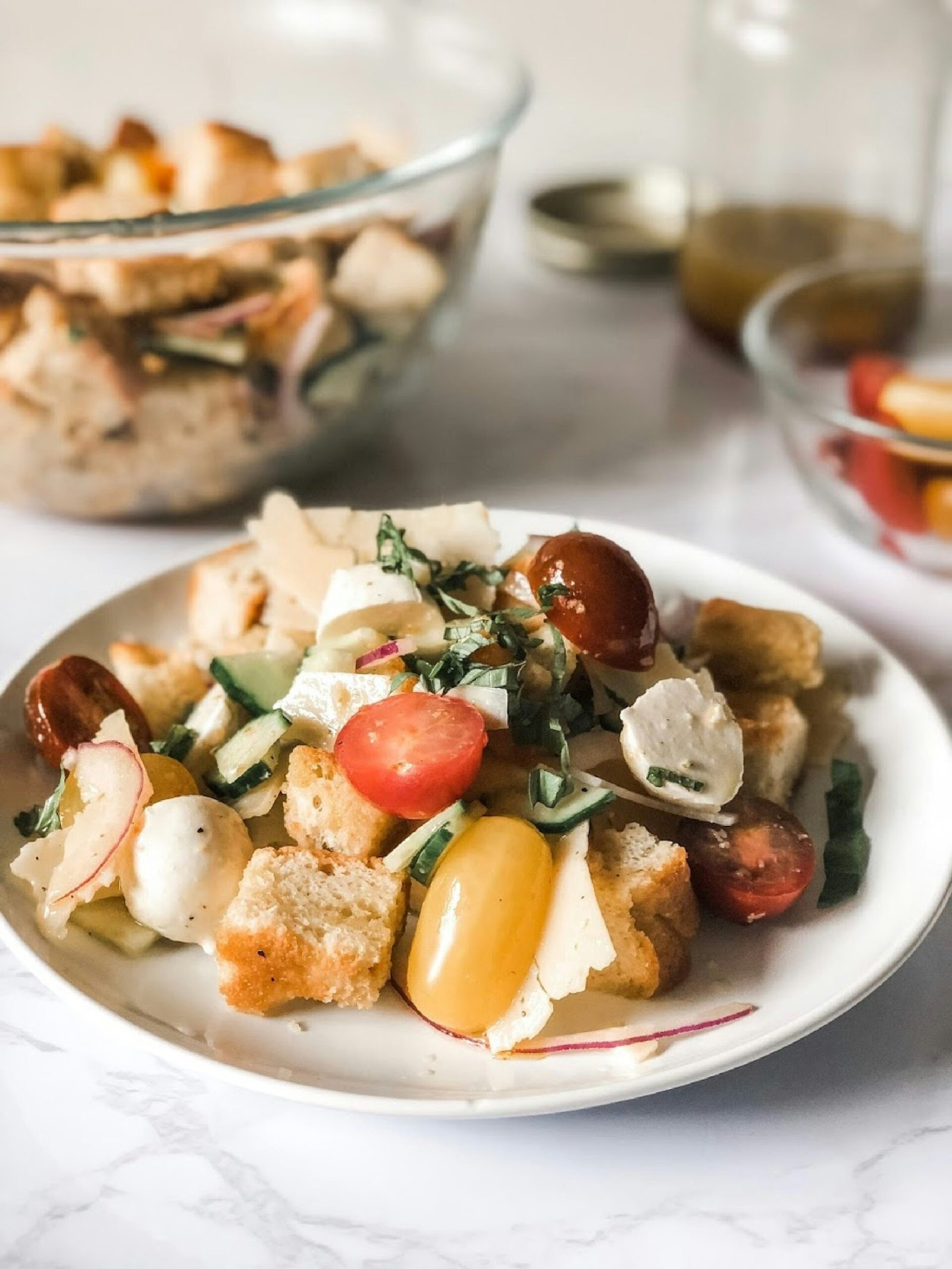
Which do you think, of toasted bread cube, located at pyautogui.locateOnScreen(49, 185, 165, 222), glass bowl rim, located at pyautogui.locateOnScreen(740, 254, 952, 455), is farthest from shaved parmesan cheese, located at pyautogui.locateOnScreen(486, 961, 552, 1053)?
toasted bread cube, located at pyautogui.locateOnScreen(49, 185, 165, 222)

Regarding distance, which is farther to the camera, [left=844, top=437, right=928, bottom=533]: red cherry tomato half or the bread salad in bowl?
[left=844, top=437, right=928, bottom=533]: red cherry tomato half

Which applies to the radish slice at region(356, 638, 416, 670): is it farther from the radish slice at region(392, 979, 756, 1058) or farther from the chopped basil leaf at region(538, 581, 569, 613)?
the radish slice at region(392, 979, 756, 1058)

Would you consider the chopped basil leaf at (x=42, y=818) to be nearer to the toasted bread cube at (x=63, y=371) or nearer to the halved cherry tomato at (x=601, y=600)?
the halved cherry tomato at (x=601, y=600)

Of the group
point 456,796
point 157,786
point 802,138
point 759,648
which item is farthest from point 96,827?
point 802,138

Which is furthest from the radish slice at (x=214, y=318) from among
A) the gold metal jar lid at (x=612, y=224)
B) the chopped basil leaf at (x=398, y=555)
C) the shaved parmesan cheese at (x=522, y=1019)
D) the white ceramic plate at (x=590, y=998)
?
the gold metal jar lid at (x=612, y=224)

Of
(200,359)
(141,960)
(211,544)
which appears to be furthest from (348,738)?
(200,359)

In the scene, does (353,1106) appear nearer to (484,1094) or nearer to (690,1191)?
(484,1094)
